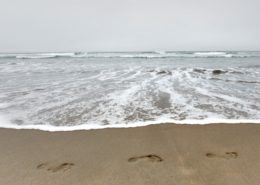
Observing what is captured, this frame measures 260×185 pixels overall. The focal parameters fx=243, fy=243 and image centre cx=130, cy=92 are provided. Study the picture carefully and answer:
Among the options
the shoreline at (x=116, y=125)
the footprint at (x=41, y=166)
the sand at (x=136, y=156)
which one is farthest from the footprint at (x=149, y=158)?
the shoreline at (x=116, y=125)

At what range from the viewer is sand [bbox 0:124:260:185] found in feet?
8.05

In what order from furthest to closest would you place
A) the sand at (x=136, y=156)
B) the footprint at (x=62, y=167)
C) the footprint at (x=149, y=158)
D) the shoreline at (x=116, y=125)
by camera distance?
the shoreline at (x=116, y=125) → the footprint at (x=149, y=158) → the footprint at (x=62, y=167) → the sand at (x=136, y=156)

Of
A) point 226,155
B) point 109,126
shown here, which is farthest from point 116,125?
point 226,155

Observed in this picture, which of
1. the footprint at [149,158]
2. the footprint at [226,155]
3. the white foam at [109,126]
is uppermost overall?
the footprint at [226,155]

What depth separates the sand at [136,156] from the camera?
245 centimetres

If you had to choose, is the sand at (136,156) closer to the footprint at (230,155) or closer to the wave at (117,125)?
the footprint at (230,155)

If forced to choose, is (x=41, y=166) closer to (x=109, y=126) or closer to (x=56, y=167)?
(x=56, y=167)

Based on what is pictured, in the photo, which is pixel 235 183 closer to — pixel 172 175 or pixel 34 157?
pixel 172 175

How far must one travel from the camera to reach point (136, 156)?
2.98 m

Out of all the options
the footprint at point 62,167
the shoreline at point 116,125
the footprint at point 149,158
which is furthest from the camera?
the shoreline at point 116,125

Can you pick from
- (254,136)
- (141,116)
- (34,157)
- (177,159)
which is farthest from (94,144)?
(254,136)

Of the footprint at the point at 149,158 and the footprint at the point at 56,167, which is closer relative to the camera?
the footprint at the point at 56,167

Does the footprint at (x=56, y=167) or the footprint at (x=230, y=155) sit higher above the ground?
the footprint at (x=230, y=155)

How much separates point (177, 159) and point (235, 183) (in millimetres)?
706
